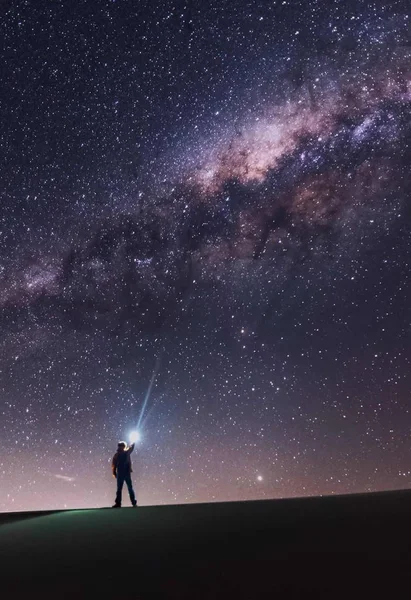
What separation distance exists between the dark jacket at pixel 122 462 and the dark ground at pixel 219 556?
4.12 meters

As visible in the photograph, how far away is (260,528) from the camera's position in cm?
445

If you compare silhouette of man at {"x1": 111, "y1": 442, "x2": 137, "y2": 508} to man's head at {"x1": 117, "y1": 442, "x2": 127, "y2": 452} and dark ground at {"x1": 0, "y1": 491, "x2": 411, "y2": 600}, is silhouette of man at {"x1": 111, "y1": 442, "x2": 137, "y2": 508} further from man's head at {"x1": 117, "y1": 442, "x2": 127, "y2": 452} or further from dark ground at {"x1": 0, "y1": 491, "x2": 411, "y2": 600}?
dark ground at {"x1": 0, "y1": 491, "x2": 411, "y2": 600}

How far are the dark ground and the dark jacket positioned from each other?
412cm

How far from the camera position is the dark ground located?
2.57 meters

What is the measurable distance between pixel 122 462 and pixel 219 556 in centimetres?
674

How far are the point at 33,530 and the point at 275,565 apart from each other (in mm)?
3182

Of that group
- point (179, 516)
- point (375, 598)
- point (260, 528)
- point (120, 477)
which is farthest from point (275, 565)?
point (120, 477)

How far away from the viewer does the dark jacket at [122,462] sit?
31.6 feet

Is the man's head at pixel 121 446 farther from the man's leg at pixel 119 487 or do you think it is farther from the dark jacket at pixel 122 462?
the man's leg at pixel 119 487

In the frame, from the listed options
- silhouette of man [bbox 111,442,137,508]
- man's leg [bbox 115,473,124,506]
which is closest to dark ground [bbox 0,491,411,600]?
man's leg [bbox 115,473,124,506]

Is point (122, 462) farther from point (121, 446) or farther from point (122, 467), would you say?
point (121, 446)

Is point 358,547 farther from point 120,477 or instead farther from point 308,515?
point 120,477

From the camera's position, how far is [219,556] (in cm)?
333

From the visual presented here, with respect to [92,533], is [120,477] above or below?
above
